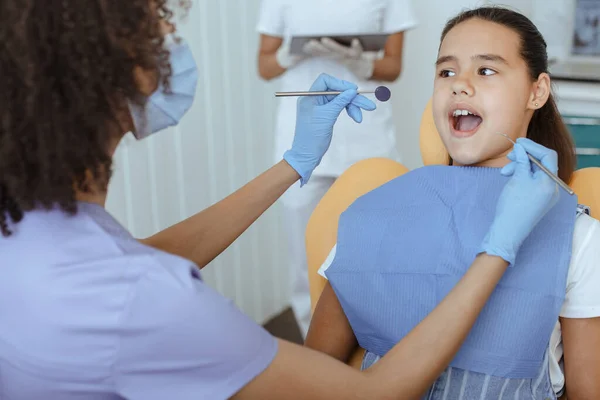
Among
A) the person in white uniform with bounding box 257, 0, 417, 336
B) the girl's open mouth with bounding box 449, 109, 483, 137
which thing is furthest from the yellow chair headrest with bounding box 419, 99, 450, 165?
the person in white uniform with bounding box 257, 0, 417, 336

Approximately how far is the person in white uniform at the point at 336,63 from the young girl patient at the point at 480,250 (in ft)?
2.64

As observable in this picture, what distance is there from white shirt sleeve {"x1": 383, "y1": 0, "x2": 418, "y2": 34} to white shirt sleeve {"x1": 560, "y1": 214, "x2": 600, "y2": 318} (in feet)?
3.92

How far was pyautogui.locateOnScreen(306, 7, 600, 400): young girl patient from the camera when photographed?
1208 millimetres

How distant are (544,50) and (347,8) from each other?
903 millimetres

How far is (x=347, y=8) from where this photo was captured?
7.38 feet

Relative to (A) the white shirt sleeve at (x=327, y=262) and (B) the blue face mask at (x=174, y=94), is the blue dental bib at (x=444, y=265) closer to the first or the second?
(A) the white shirt sleeve at (x=327, y=262)

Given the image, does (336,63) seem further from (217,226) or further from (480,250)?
(480,250)

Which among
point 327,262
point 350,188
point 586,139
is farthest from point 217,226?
point 586,139

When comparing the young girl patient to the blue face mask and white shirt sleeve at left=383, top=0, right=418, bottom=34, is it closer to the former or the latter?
the blue face mask

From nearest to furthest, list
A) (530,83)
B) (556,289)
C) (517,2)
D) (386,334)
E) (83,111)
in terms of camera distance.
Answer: (83,111) < (556,289) < (386,334) < (530,83) < (517,2)

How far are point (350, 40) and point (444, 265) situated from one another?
1.02m

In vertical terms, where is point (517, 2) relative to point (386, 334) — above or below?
above

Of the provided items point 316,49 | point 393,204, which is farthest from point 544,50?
point 316,49

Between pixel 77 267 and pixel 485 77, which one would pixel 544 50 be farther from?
pixel 77 267
